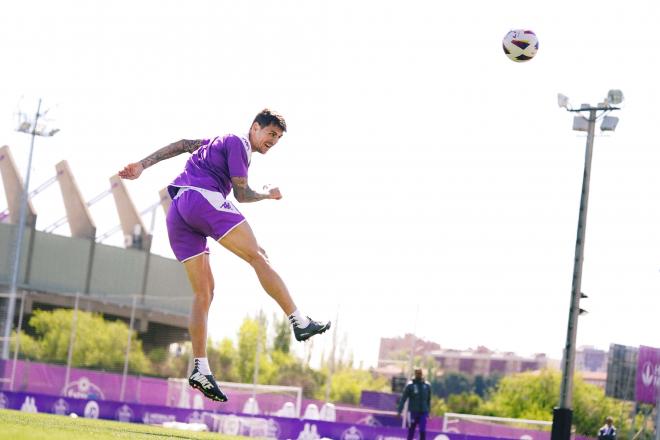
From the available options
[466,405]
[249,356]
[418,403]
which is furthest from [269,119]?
[249,356]

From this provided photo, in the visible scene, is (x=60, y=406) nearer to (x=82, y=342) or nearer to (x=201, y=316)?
(x=201, y=316)

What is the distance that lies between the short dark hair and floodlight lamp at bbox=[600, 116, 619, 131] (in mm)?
17164

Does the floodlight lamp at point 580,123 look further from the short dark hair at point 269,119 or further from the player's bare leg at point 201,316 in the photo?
the player's bare leg at point 201,316

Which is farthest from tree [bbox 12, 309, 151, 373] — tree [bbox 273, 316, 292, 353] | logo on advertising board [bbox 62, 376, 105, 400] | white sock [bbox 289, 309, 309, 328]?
white sock [bbox 289, 309, 309, 328]

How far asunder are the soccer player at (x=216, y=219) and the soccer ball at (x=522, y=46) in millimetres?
12683

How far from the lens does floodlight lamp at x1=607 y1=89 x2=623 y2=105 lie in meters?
25.3

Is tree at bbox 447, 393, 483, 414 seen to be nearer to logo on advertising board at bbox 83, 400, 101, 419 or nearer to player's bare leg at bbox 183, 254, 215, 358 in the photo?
logo on advertising board at bbox 83, 400, 101, 419

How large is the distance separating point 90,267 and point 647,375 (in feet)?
142

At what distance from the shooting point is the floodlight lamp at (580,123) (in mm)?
25203

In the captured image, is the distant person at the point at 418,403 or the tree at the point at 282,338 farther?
the tree at the point at 282,338

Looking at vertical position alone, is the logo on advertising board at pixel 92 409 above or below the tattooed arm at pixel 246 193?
below

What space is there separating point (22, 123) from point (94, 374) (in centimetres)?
1538

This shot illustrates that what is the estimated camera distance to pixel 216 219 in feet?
30.5

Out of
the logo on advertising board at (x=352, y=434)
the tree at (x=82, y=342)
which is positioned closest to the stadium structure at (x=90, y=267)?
the tree at (x=82, y=342)
